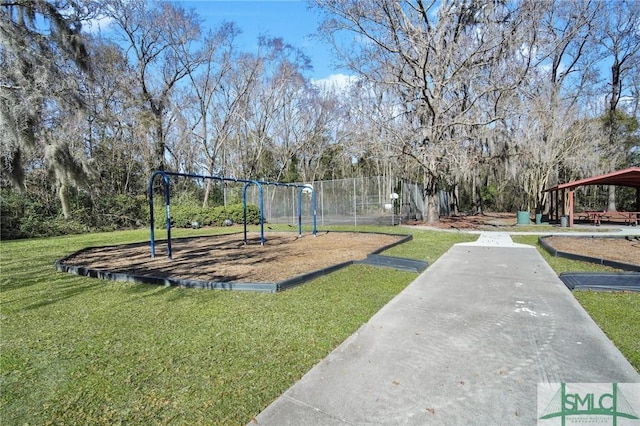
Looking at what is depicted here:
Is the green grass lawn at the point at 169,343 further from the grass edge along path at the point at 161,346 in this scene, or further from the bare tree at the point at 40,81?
the bare tree at the point at 40,81

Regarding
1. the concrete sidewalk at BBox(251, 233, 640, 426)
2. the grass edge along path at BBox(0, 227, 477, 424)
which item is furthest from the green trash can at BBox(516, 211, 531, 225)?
the grass edge along path at BBox(0, 227, 477, 424)

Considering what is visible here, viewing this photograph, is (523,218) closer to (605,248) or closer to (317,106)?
(605,248)

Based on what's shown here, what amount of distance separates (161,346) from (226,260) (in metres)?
4.47

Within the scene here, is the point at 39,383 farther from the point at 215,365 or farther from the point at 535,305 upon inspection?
the point at 535,305

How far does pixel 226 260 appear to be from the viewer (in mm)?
7574

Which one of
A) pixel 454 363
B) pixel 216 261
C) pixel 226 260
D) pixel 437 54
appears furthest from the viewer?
pixel 437 54

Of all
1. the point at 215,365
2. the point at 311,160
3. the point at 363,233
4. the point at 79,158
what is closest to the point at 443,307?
the point at 215,365

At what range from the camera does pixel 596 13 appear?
803 inches

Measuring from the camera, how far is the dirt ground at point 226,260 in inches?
237

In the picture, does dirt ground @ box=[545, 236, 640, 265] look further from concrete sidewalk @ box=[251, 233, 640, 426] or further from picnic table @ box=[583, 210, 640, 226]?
picnic table @ box=[583, 210, 640, 226]

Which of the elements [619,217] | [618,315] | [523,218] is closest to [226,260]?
[618,315]

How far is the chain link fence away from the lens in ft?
58.8

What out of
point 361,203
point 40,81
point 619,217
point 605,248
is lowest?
point 605,248

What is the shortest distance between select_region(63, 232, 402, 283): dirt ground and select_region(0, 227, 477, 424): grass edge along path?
33.1 inches
